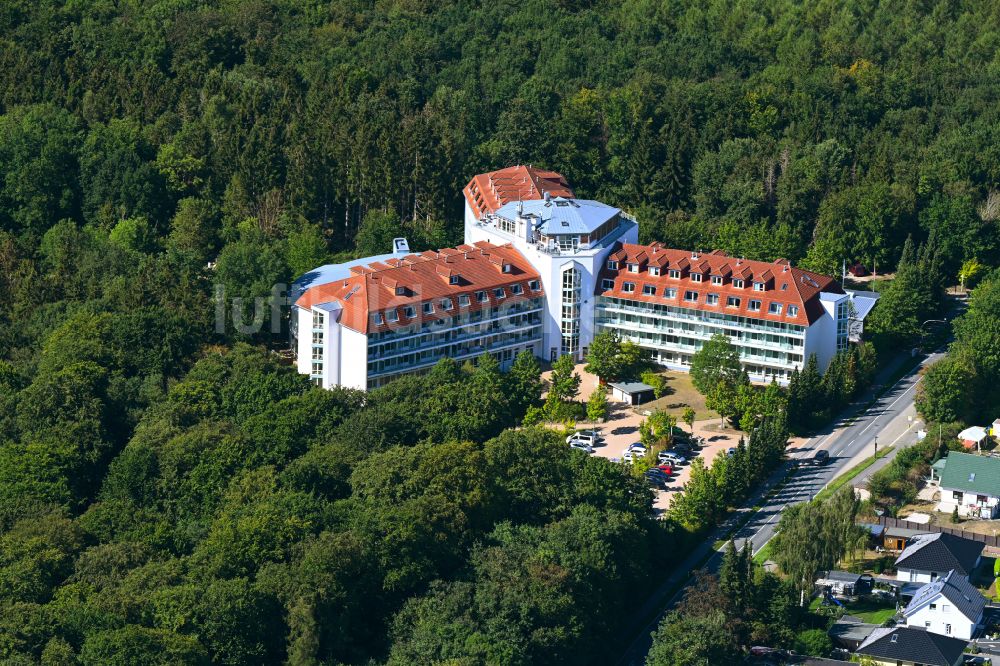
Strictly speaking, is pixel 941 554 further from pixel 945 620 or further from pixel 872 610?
pixel 945 620

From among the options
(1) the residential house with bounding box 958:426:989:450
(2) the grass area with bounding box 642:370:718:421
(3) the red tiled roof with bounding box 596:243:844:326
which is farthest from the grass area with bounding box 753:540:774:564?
(3) the red tiled roof with bounding box 596:243:844:326

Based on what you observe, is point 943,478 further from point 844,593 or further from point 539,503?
point 539,503

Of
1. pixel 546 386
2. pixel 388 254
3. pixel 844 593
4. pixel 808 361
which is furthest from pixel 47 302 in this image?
pixel 844 593

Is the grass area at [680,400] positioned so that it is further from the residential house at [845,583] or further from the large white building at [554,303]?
the residential house at [845,583]

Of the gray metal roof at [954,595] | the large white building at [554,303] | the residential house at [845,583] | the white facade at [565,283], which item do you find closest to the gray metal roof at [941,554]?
the gray metal roof at [954,595]


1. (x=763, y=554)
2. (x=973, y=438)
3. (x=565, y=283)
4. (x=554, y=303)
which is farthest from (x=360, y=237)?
(x=973, y=438)

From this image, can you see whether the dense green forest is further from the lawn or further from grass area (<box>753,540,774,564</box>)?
the lawn
